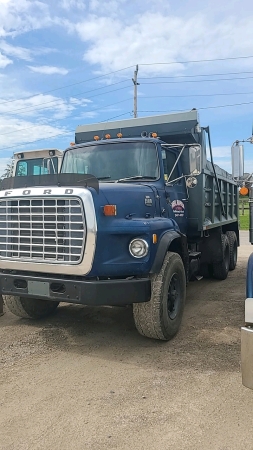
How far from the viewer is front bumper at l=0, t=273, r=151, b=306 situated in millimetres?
4043

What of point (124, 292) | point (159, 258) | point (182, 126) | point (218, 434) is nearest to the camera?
point (218, 434)

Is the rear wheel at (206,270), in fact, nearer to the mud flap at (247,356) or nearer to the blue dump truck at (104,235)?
the blue dump truck at (104,235)

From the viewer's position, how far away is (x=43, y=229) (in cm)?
427

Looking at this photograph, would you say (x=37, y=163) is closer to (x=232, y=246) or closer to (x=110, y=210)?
(x=232, y=246)

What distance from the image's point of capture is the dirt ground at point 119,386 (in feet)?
9.48

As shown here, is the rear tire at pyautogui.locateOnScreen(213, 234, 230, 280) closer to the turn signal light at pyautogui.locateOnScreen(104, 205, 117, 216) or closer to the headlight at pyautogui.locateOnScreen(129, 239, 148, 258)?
the headlight at pyautogui.locateOnScreen(129, 239, 148, 258)

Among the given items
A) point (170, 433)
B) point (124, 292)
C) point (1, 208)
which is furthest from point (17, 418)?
point (1, 208)

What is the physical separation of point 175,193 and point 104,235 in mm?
1935

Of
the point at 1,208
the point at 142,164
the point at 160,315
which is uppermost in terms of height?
the point at 142,164

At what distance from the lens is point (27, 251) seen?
4.41 meters

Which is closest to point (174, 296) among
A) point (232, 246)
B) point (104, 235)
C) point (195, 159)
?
point (104, 235)

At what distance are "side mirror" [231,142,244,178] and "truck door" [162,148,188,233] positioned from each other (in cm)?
89

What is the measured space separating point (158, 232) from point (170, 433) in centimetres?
213

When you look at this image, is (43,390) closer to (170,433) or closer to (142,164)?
(170,433)
